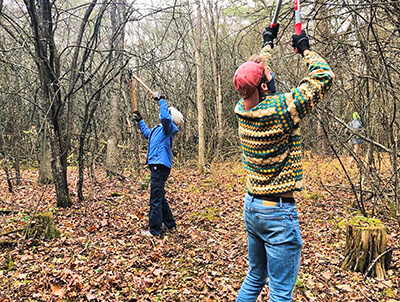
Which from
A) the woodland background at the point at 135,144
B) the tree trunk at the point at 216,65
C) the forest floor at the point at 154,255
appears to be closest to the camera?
the forest floor at the point at 154,255

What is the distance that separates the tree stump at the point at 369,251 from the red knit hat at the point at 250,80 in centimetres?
290

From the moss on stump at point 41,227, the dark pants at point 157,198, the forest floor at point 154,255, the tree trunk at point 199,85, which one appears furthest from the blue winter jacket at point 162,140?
the tree trunk at point 199,85

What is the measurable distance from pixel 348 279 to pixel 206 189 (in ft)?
16.7

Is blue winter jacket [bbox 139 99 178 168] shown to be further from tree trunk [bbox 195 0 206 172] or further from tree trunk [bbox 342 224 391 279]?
tree trunk [bbox 195 0 206 172]

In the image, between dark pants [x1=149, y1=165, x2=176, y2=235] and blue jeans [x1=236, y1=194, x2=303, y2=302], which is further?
dark pants [x1=149, y1=165, x2=176, y2=235]

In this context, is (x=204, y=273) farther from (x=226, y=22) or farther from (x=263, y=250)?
(x=226, y=22)

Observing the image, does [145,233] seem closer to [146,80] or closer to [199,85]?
[199,85]

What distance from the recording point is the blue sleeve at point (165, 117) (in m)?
5.15

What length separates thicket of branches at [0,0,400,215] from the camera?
471cm

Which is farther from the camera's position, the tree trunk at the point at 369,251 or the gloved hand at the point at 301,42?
the tree trunk at the point at 369,251

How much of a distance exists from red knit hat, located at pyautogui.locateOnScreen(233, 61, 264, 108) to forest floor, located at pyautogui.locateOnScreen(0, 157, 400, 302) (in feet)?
7.84

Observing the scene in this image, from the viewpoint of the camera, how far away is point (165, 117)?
5.15 meters

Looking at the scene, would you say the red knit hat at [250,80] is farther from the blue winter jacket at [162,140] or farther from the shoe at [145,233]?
the shoe at [145,233]

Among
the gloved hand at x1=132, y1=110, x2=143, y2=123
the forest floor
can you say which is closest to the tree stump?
the forest floor
